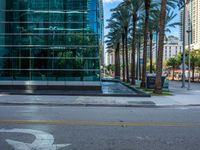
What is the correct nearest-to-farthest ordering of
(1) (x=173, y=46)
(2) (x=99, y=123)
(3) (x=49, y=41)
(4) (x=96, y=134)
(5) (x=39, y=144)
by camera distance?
(5) (x=39, y=144) < (4) (x=96, y=134) < (2) (x=99, y=123) < (3) (x=49, y=41) < (1) (x=173, y=46)

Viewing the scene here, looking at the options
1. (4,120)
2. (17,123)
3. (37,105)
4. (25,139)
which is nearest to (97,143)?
(25,139)

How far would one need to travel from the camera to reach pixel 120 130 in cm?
1114

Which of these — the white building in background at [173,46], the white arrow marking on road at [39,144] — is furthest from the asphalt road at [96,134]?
the white building in background at [173,46]

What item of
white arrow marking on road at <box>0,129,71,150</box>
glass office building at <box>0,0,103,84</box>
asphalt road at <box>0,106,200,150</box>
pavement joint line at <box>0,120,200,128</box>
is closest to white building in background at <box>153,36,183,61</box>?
glass office building at <box>0,0,103,84</box>

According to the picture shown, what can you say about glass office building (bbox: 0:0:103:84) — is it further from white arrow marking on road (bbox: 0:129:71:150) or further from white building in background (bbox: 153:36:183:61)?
white building in background (bbox: 153:36:183:61)

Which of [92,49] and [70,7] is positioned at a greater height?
[70,7]

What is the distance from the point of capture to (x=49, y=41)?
33344mm

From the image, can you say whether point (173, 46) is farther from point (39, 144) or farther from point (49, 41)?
point (39, 144)

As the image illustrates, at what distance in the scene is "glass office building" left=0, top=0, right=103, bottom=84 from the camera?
33031mm

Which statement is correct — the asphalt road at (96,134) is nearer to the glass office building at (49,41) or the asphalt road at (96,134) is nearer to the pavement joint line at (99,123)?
the pavement joint line at (99,123)

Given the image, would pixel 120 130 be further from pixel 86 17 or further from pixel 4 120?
pixel 86 17

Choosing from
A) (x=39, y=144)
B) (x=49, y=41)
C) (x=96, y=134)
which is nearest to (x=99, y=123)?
(x=96, y=134)

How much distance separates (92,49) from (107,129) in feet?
73.1

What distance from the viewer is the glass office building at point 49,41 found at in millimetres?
33031
